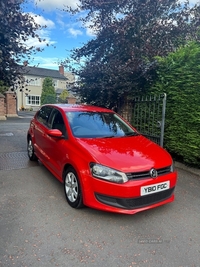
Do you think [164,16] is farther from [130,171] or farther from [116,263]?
[116,263]

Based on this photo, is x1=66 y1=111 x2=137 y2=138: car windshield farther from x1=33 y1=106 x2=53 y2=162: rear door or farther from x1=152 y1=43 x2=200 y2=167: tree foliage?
x1=152 y1=43 x2=200 y2=167: tree foliage

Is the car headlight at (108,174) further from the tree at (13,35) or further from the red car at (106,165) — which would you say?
the tree at (13,35)

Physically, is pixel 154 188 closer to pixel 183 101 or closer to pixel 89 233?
pixel 89 233

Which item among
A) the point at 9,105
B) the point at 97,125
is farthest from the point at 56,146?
the point at 9,105

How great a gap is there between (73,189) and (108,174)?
0.76 meters

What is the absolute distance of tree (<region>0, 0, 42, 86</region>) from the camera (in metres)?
4.32

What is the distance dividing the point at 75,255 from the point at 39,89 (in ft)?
135

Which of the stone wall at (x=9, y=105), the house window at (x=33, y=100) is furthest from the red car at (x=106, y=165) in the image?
the house window at (x=33, y=100)

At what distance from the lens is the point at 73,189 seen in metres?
3.25

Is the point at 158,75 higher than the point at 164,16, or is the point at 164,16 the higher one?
the point at 164,16

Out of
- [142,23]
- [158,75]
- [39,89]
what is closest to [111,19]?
[142,23]

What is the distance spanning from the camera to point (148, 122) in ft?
19.7

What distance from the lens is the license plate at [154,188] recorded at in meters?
2.82

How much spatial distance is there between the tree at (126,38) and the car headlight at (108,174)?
151 inches
